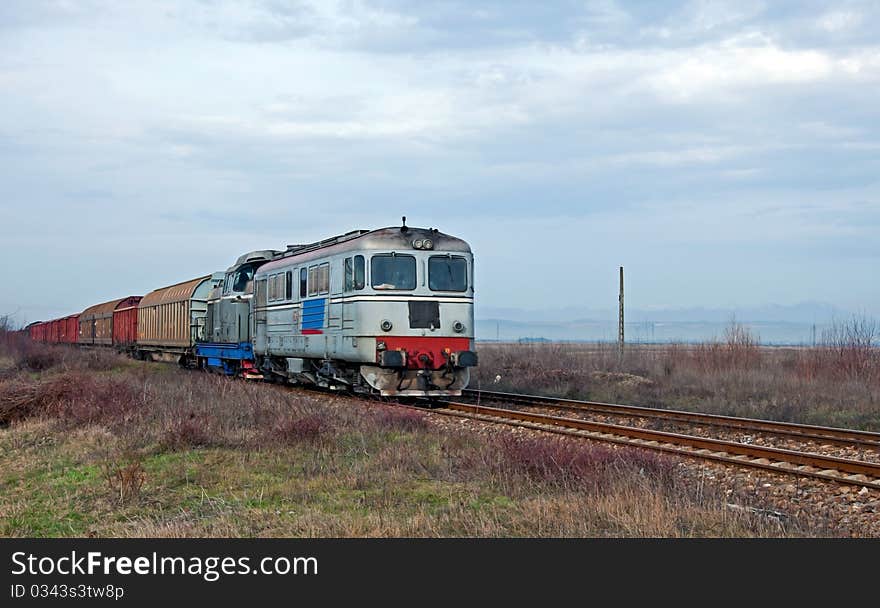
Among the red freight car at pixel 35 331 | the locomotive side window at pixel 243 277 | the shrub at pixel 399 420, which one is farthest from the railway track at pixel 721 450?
the red freight car at pixel 35 331

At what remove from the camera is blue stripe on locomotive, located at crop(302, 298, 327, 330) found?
20.6 m

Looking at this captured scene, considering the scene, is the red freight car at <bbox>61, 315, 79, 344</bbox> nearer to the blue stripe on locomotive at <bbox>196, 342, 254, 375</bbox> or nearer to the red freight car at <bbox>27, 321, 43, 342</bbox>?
the red freight car at <bbox>27, 321, 43, 342</bbox>

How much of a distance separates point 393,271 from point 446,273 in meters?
1.19

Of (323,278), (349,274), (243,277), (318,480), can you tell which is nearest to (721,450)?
(318,480)

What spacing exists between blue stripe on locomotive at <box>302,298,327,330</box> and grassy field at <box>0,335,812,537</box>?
3.86 m

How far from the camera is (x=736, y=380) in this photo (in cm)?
2634

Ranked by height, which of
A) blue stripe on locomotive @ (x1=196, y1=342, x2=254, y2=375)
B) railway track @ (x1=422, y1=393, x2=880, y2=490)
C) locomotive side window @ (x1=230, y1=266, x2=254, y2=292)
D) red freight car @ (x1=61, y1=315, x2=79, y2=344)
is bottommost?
railway track @ (x1=422, y1=393, x2=880, y2=490)

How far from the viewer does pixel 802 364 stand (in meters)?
28.7

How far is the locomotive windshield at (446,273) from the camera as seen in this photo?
19.5 metres

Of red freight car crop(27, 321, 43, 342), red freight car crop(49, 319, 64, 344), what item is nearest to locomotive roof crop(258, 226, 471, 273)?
red freight car crop(49, 319, 64, 344)

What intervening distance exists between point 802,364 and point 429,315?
14.9m

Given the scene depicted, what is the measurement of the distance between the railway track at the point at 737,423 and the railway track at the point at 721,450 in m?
0.25
